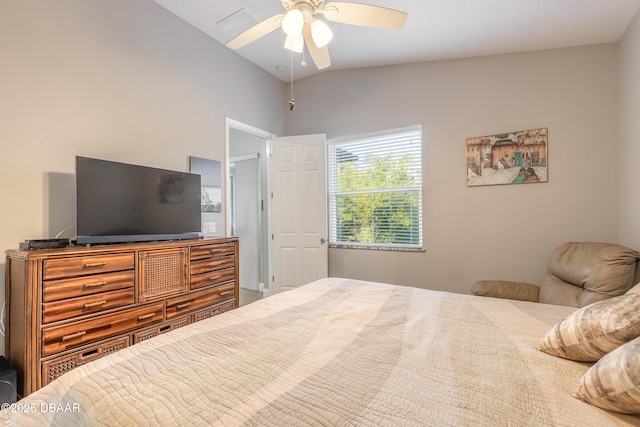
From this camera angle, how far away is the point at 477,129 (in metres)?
3.15

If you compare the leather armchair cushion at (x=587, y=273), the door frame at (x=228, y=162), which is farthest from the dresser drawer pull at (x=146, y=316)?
the leather armchair cushion at (x=587, y=273)

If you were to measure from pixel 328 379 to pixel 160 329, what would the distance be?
1867 mm

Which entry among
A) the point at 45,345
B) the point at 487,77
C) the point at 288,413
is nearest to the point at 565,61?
the point at 487,77

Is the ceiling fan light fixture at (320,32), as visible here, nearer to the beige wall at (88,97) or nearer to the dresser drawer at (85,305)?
the beige wall at (88,97)

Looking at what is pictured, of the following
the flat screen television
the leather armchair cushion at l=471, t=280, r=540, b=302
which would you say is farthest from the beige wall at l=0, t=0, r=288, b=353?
the leather armchair cushion at l=471, t=280, r=540, b=302

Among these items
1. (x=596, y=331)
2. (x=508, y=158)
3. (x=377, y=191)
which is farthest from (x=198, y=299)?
(x=508, y=158)

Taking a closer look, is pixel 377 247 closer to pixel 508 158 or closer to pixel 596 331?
pixel 508 158

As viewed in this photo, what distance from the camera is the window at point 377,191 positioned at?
355cm

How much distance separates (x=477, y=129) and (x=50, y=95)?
377 cm

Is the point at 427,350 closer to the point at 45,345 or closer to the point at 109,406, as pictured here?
the point at 109,406

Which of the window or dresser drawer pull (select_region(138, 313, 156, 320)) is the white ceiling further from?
dresser drawer pull (select_region(138, 313, 156, 320))

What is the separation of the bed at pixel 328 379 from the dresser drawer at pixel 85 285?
3.25 ft

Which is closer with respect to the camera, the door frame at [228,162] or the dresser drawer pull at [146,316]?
the dresser drawer pull at [146,316]

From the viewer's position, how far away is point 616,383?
0.73m
